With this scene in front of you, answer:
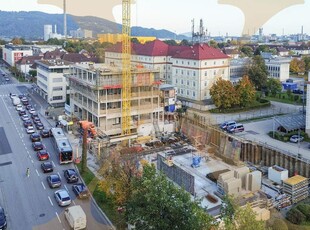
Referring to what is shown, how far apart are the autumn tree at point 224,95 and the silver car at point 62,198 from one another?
768 cm

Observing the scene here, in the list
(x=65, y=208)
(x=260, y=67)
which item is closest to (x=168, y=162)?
(x=65, y=208)

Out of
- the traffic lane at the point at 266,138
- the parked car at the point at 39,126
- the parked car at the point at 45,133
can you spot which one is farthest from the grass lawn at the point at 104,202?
the traffic lane at the point at 266,138

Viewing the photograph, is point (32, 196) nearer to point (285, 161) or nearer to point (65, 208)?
point (65, 208)

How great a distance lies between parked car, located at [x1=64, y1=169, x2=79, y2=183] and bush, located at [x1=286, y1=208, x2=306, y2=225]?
13.2 ft

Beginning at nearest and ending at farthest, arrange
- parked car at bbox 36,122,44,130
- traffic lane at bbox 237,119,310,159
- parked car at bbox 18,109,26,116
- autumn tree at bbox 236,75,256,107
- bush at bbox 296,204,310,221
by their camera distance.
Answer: bush at bbox 296,204,310,221 → traffic lane at bbox 237,119,310,159 → parked car at bbox 36,122,44,130 → parked car at bbox 18,109,26,116 → autumn tree at bbox 236,75,256,107

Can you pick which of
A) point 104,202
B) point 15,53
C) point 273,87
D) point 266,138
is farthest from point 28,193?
point 15,53

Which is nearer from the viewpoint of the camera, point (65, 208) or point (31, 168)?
point (65, 208)

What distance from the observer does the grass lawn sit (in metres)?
5.47

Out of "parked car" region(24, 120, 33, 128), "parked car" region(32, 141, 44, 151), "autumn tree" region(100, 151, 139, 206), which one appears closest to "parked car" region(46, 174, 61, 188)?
"autumn tree" region(100, 151, 139, 206)

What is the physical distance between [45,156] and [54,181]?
1614mm

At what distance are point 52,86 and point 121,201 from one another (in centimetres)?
1001

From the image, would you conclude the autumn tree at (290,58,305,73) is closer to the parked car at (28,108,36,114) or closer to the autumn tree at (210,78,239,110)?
the autumn tree at (210,78,239,110)

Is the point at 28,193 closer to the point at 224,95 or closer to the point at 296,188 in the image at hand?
the point at 296,188

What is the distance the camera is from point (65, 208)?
6.00m
